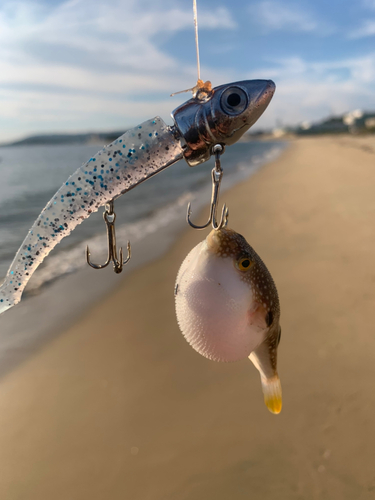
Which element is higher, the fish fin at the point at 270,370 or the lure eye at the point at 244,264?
the lure eye at the point at 244,264

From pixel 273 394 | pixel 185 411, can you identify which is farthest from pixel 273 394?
pixel 185 411

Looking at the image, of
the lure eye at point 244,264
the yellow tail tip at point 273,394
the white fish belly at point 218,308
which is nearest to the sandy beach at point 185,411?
the yellow tail tip at point 273,394

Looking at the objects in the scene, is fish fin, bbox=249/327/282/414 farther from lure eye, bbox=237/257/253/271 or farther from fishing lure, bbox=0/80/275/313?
fishing lure, bbox=0/80/275/313

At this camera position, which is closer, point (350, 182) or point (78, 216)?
point (78, 216)

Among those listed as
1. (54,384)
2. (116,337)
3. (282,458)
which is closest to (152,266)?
(116,337)

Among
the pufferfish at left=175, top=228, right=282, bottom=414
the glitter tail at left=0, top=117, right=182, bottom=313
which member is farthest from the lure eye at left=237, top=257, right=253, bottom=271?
the glitter tail at left=0, top=117, right=182, bottom=313

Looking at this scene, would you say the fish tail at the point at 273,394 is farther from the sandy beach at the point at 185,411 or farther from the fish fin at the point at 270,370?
the sandy beach at the point at 185,411

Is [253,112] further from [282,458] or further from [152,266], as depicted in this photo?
[152,266]
